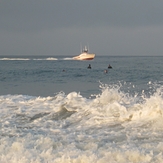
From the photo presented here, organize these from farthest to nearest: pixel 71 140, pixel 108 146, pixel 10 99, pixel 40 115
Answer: pixel 10 99, pixel 40 115, pixel 71 140, pixel 108 146

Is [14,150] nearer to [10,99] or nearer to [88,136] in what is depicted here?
[88,136]

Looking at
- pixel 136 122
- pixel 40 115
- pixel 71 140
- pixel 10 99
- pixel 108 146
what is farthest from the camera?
pixel 10 99

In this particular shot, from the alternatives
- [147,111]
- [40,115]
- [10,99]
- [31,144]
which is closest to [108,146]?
[31,144]

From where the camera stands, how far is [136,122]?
8797 mm

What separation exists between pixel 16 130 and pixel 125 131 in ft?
9.42

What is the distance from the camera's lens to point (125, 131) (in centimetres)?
815

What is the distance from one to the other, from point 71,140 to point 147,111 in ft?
8.32

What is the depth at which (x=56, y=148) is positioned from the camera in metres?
7.14

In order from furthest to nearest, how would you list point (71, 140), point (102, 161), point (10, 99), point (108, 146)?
point (10, 99)
point (71, 140)
point (108, 146)
point (102, 161)

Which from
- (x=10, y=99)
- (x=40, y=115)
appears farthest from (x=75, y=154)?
(x=10, y=99)

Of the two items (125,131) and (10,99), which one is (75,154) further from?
(10,99)

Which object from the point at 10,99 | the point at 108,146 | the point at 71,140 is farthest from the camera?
the point at 10,99

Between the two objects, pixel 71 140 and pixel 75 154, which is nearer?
pixel 75 154

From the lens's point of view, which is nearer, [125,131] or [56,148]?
[56,148]
